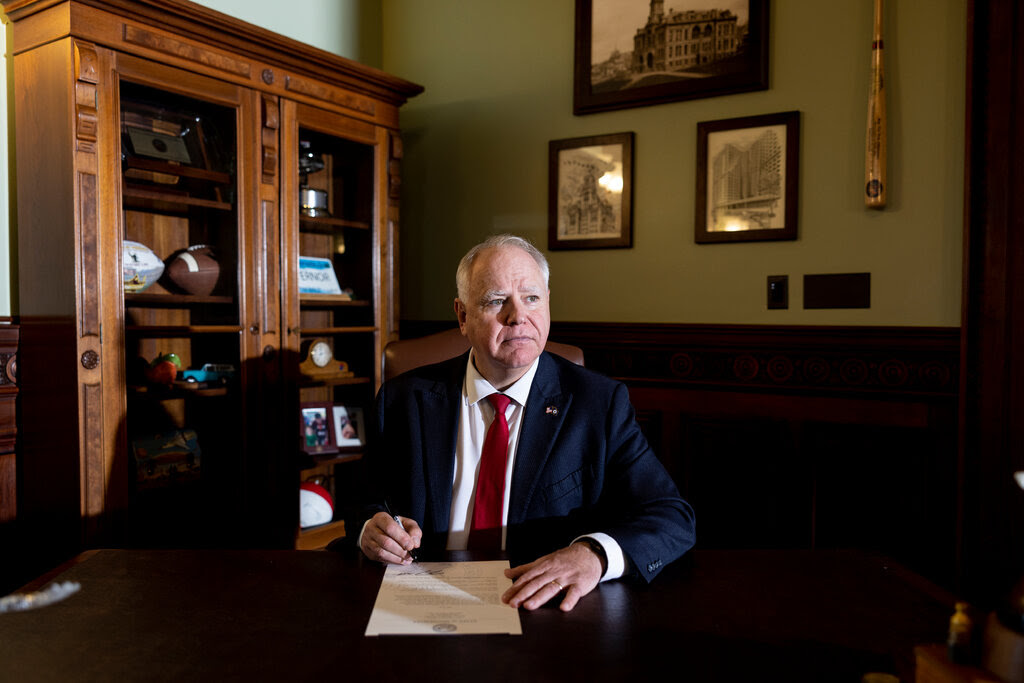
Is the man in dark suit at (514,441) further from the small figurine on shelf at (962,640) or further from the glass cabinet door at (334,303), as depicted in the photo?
the glass cabinet door at (334,303)

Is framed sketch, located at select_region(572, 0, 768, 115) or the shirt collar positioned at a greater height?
framed sketch, located at select_region(572, 0, 768, 115)

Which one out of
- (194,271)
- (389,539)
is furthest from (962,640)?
(194,271)

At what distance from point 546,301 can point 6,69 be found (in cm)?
206

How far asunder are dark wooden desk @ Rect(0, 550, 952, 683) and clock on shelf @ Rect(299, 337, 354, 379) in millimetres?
1816

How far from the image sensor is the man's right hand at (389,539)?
126 centimetres

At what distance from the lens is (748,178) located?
111 inches

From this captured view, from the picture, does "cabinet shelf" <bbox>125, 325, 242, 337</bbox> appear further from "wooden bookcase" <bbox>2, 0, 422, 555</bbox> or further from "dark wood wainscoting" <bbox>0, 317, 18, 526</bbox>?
"dark wood wainscoting" <bbox>0, 317, 18, 526</bbox>

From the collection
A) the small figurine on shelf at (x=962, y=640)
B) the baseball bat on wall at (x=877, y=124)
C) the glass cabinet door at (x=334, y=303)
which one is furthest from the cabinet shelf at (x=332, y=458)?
the small figurine on shelf at (x=962, y=640)

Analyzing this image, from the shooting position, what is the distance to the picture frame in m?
3.13

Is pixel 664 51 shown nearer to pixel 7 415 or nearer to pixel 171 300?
pixel 171 300

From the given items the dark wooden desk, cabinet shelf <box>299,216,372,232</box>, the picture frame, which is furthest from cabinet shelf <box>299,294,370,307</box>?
the dark wooden desk

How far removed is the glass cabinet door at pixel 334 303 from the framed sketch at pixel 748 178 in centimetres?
139

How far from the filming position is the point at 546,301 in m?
1.70

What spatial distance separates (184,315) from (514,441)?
5.94ft
